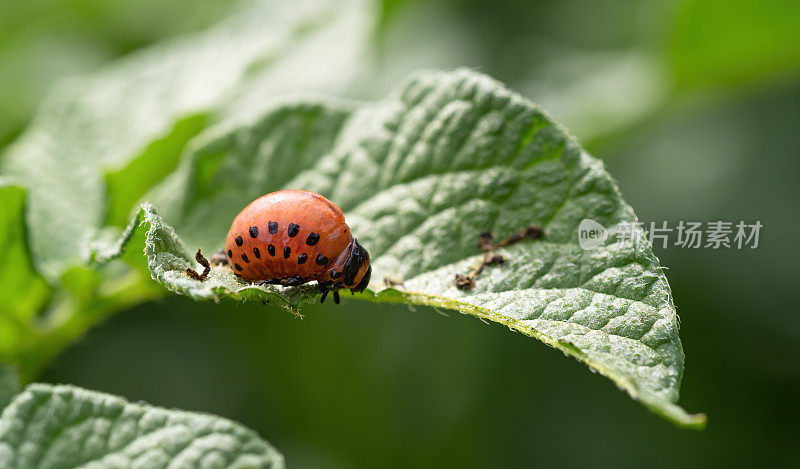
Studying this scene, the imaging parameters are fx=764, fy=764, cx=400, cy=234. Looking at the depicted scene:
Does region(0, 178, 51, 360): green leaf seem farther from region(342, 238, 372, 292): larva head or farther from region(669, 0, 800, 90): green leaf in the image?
region(669, 0, 800, 90): green leaf

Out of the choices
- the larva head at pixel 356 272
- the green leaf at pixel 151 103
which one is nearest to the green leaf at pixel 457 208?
the larva head at pixel 356 272

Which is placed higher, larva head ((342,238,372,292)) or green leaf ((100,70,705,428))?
green leaf ((100,70,705,428))

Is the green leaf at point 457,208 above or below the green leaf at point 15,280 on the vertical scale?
above

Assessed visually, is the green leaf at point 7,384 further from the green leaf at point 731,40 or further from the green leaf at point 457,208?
the green leaf at point 731,40

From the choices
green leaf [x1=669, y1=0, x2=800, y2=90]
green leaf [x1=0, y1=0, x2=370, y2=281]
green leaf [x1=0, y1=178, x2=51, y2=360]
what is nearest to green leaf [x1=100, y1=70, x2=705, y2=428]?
green leaf [x1=0, y1=0, x2=370, y2=281]

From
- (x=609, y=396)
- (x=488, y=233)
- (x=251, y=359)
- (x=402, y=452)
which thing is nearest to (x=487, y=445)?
(x=402, y=452)

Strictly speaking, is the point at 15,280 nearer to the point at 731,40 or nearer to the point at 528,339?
the point at 528,339
